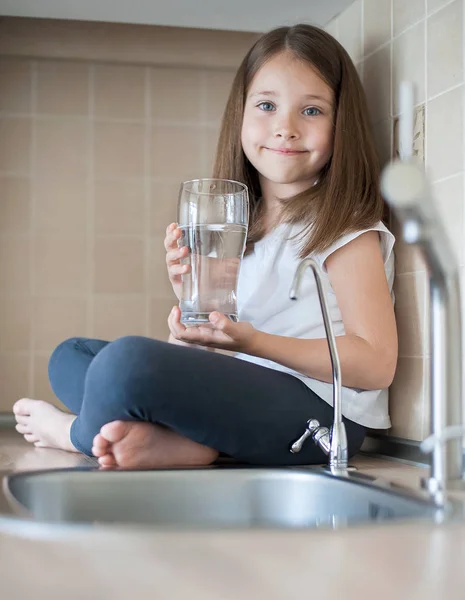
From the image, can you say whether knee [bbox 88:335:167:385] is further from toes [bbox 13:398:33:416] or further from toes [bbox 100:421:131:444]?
toes [bbox 13:398:33:416]

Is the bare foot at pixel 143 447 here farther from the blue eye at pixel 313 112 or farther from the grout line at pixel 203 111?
the grout line at pixel 203 111

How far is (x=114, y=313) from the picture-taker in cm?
211

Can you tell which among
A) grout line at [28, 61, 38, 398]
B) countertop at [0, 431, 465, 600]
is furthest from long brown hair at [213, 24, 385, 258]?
countertop at [0, 431, 465, 600]

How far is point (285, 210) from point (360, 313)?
0.95 ft

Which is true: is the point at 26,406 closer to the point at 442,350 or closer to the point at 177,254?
the point at 177,254

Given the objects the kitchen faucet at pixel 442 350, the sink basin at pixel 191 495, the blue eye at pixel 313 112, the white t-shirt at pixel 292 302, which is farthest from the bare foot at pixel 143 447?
the blue eye at pixel 313 112

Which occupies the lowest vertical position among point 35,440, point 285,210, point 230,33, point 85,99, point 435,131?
point 35,440

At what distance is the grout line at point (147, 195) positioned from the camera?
212 cm

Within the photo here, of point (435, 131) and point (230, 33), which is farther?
point (230, 33)

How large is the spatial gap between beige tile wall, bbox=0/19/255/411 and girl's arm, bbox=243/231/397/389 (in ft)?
2.47

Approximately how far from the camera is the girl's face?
1.57 meters

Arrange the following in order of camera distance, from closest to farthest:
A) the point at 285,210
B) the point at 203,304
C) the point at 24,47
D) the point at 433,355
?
1. the point at 433,355
2. the point at 203,304
3. the point at 285,210
4. the point at 24,47

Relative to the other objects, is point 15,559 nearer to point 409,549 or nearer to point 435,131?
point 409,549

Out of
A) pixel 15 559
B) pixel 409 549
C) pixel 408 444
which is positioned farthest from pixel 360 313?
pixel 15 559
